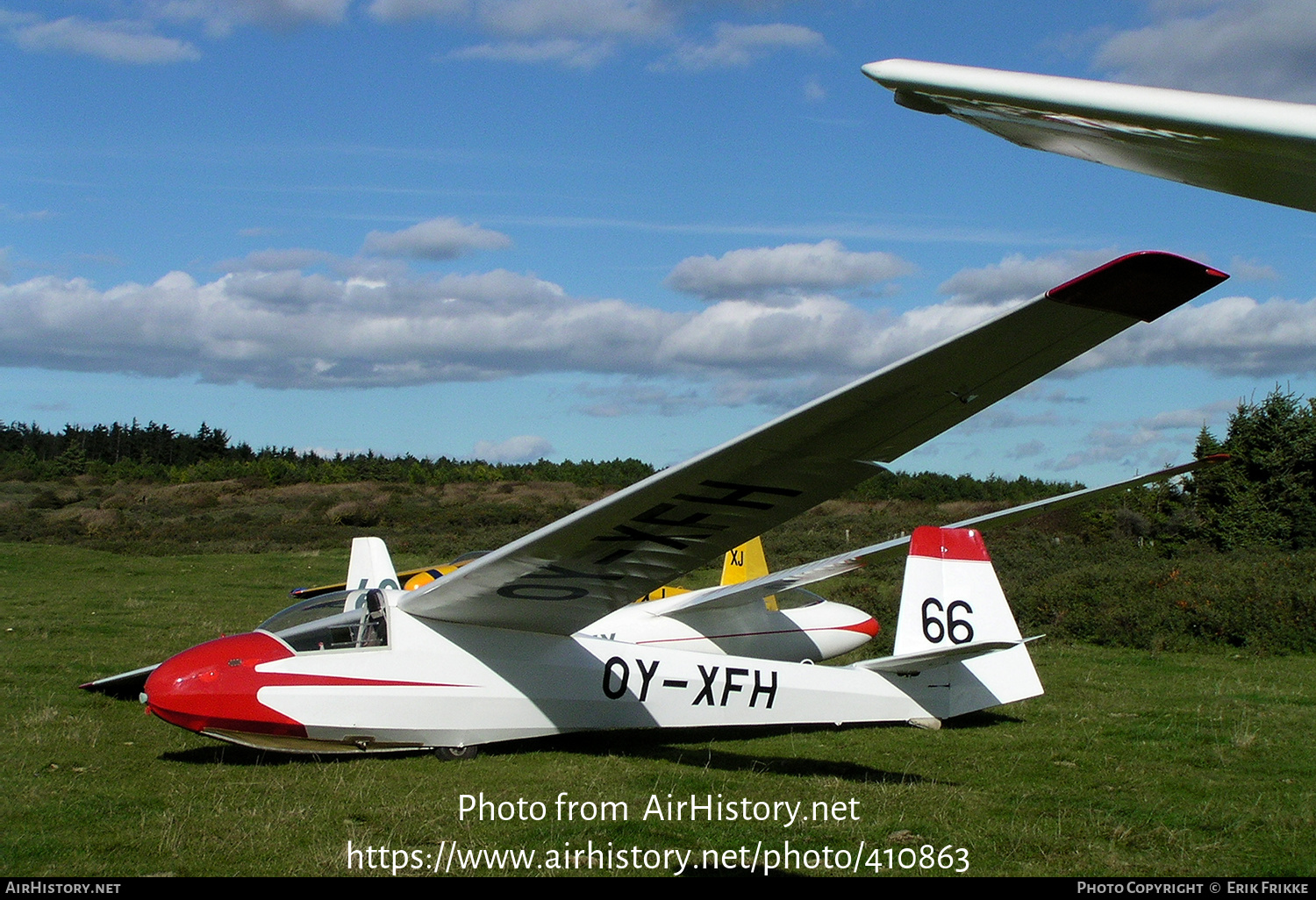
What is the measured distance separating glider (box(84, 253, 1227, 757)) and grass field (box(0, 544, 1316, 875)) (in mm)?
355

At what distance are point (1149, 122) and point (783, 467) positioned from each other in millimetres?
2793

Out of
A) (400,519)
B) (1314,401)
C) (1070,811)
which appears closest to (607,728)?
(1070,811)

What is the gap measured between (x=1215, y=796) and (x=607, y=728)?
174 inches

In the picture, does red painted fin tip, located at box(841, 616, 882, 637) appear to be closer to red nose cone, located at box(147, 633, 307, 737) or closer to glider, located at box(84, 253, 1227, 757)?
A: glider, located at box(84, 253, 1227, 757)

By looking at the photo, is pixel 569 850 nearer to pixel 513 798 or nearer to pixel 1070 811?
pixel 513 798

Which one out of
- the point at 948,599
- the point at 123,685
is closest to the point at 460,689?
the point at 123,685

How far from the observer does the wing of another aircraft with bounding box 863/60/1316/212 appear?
2.03 meters

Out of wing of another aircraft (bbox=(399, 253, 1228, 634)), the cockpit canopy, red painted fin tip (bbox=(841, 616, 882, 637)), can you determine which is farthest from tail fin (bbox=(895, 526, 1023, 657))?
the cockpit canopy

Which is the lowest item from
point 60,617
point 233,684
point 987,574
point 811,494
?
point 60,617

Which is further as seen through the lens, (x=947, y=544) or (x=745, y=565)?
(x=745, y=565)

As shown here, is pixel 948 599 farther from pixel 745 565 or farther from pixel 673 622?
pixel 745 565

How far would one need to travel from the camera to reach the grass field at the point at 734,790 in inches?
203

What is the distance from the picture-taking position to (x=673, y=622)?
11023 millimetres

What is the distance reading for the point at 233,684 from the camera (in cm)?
683
